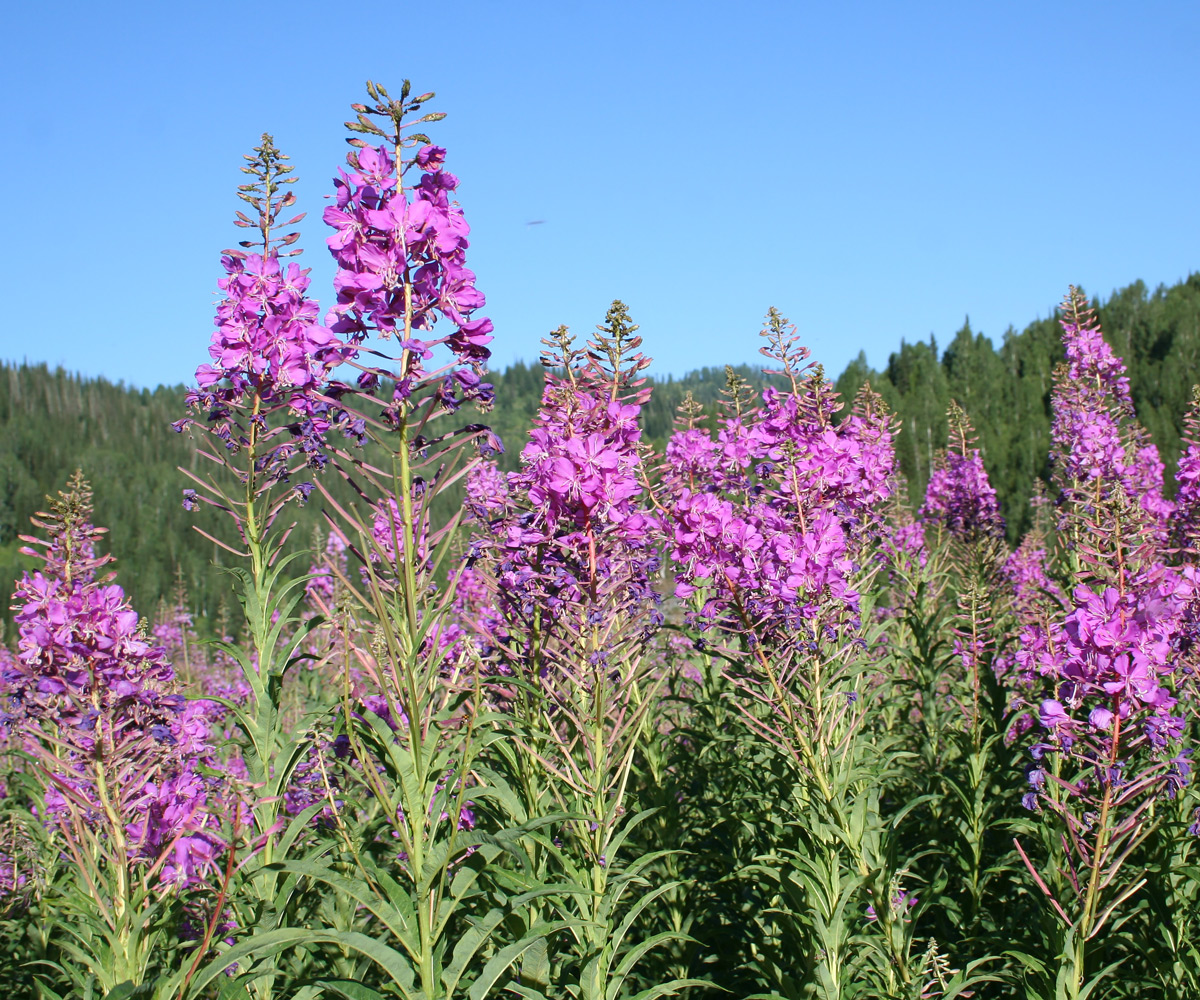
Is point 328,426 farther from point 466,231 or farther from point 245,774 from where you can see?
→ point 245,774

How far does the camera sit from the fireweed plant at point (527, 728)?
8.68 feet

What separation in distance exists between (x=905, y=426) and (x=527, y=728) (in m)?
89.4

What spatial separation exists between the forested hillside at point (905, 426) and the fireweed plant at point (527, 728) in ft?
143

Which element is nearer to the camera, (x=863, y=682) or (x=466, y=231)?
(x=466, y=231)

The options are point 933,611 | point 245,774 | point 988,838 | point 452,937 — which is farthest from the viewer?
point 245,774

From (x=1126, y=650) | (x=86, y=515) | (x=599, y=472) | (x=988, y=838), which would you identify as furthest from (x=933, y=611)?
(x=86, y=515)

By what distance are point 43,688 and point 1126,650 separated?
4.27m

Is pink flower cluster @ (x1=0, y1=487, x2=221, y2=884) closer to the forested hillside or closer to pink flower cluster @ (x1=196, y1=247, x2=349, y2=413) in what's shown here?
pink flower cluster @ (x1=196, y1=247, x2=349, y2=413)

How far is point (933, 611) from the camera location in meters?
6.73

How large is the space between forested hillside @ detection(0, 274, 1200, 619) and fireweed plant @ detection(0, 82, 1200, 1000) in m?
43.5

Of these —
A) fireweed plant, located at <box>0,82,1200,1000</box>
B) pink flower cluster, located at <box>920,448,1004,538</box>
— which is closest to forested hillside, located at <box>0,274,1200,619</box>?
pink flower cluster, located at <box>920,448,1004,538</box>

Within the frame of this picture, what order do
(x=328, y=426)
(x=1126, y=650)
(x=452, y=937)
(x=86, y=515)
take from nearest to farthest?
1. (x=328, y=426)
2. (x=1126, y=650)
3. (x=452, y=937)
4. (x=86, y=515)

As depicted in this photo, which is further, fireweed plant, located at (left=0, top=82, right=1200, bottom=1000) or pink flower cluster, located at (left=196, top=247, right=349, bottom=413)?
pink flower cluster, located at (left=196, top=247, right=349, bottom=413)

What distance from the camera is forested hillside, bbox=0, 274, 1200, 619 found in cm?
7862
